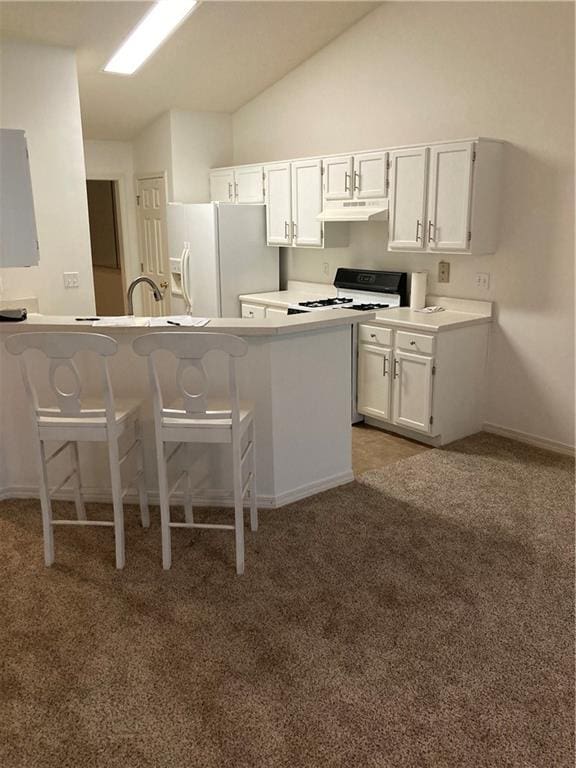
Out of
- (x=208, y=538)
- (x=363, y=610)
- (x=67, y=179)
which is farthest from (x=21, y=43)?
(x=363, y=610)

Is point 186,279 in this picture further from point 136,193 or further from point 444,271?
point 444,271

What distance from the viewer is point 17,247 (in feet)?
11.1

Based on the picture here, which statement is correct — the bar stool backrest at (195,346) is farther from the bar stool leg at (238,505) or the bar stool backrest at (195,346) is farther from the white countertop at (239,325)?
the white countertop at (239,325)

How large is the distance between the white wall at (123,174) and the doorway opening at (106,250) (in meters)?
0.27

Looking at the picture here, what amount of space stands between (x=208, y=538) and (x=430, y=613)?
1.12m

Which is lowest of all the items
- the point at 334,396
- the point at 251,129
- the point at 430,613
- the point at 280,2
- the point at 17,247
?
the point at 430,613

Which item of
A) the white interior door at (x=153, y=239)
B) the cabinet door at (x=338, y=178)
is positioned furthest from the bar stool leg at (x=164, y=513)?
the white interior door at (x=153, y=239)

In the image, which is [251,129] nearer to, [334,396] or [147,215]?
[147,215]

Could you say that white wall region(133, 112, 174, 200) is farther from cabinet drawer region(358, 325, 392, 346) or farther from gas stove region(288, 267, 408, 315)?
cabinet drawer region(358, 325, 392, 346)

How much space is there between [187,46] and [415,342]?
115 inches

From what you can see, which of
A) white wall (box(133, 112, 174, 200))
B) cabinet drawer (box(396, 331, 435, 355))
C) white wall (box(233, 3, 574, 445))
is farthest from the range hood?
white wall (box(133, 112, 174, 200))

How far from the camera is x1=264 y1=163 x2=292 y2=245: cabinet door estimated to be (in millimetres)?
5457

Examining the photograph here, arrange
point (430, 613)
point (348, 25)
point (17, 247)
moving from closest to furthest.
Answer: point (430, 613)
point (17, 247)
point (348, 25)

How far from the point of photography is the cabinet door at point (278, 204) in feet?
17.9
